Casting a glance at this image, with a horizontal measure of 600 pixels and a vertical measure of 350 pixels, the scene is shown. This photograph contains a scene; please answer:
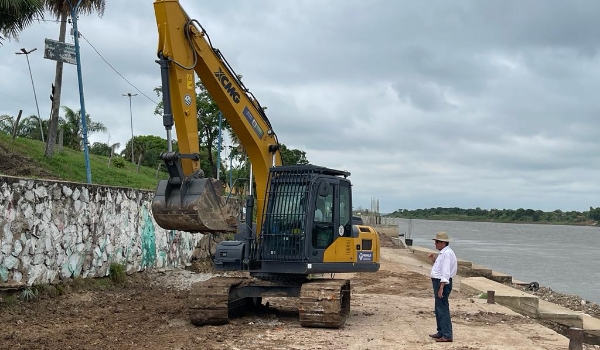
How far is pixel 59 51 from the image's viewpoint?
603 inches

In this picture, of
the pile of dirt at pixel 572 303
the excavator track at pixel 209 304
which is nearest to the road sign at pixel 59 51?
the excavator track at pixel 209 304

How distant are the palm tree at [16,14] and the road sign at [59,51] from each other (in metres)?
4.28

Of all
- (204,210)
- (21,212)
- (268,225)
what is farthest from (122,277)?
(204,210)

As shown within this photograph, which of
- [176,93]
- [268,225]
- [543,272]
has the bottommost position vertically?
[543,272]

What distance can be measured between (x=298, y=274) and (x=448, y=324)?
2.68 m

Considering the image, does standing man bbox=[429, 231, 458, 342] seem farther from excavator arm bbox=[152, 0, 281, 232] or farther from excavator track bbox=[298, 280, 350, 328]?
excavator arm bbox=[152, 0, 281, 232]

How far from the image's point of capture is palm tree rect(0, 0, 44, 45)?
18.8m

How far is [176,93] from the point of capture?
1051cm

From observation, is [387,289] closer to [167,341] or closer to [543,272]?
[167,341]

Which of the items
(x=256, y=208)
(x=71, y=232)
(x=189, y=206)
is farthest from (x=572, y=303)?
(x=189, y=206)

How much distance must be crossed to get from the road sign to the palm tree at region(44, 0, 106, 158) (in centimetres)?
779

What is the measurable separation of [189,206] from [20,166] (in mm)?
11903

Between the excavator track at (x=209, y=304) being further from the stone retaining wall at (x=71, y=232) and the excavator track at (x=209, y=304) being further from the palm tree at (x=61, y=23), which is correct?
the palm tree at (x=61, y=23)

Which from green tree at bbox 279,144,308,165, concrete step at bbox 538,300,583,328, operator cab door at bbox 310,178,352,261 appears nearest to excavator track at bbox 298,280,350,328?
operator cab door at bbox 310,178,352,261
